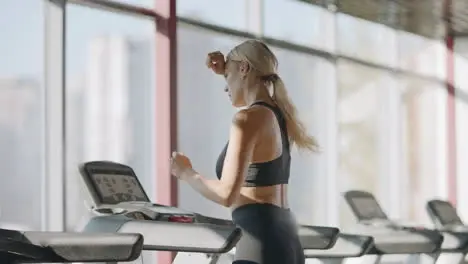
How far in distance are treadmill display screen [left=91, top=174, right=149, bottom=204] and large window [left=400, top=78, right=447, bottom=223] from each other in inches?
253

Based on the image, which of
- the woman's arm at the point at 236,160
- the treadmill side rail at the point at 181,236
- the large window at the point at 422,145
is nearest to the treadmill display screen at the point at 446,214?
the large window at the point at 422,145

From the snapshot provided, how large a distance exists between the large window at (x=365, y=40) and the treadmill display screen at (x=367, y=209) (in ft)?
7.63

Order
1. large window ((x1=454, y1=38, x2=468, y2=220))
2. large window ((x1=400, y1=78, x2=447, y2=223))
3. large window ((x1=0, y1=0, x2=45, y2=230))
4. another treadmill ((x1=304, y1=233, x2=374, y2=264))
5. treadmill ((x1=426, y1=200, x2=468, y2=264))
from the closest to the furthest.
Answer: another treadmill ((x1=304, y1=233, x2=374, y2=264))
large window ((x1=0, y1=0, x2=45, y2=230))
treadmill ((x1=426, y1=200, x2=468, y2=264))
large window ((x1=400, y1=78, x2=447, y2=223))
large window ((x1=454, y1=38, x2=468, y2=220))

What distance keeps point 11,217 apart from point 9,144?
41 centimetres

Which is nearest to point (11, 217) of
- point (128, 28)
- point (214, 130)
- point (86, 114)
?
point (86, 114)

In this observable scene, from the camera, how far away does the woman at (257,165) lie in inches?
120

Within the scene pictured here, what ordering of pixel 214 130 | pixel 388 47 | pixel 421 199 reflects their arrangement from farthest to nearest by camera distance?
pixel 421 199 < pixel 388 47 < pixel 214 130

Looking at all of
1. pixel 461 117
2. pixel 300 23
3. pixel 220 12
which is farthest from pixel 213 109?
pixel 461 117

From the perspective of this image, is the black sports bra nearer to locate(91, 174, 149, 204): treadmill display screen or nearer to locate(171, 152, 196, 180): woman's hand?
locate(171, 152, 196, 180): woman's hand

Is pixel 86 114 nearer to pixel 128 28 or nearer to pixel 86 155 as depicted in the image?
pixel 86 155

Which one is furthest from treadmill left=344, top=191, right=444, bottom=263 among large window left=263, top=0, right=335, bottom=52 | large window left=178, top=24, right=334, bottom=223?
large window left=263, top=0, right=335, bottom=52

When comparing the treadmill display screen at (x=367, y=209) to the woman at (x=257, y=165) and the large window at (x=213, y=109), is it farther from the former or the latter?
the woman at (x=257, y=165)

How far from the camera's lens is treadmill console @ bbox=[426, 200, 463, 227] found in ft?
25.7

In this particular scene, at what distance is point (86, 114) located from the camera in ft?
20.1
